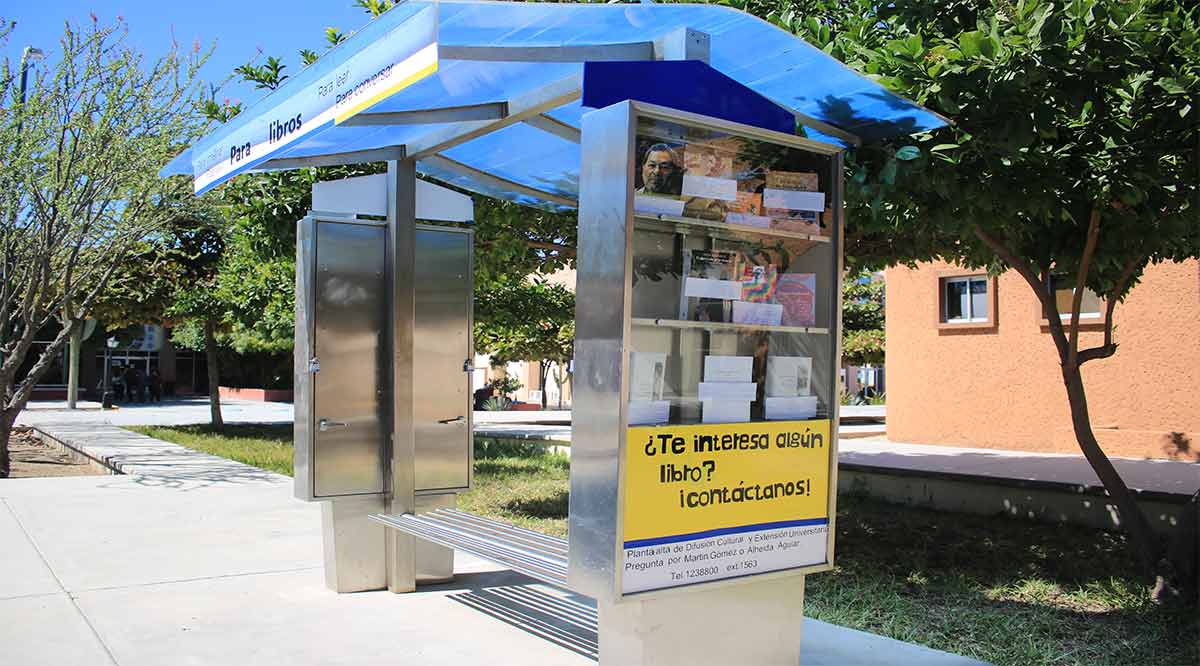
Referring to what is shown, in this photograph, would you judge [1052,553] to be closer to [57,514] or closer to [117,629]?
[117,629]

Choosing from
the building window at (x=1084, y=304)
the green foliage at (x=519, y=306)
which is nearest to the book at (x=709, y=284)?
the green foliage at (x=519, y=306)

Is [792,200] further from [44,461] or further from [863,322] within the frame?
[863,322]

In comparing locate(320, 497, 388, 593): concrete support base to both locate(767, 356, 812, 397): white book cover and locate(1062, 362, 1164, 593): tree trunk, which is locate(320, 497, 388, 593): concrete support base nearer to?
locate(767, 356, 812, 397): white book cover

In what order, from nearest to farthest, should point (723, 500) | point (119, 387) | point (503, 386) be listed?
1. point (723, 500)
2. point (503, 386)
3. point (119, 387)

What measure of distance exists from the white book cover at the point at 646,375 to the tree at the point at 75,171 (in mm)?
10461

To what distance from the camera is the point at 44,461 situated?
48.1 feet

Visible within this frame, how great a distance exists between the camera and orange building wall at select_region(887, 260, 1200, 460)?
42.9 ft

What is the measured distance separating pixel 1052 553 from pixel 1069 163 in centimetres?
383

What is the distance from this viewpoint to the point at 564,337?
25484 millimetres

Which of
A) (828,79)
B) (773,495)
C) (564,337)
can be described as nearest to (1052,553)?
(773,495)

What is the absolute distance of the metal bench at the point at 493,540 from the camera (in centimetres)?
435

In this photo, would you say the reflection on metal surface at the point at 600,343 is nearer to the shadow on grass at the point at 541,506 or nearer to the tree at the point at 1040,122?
the tree at the point at 1040,122

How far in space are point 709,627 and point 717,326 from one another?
49.0 inches

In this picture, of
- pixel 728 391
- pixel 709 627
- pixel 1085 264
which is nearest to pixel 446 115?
pixel 728 391
